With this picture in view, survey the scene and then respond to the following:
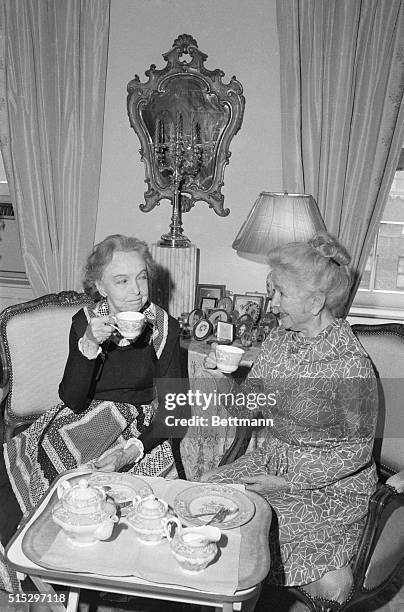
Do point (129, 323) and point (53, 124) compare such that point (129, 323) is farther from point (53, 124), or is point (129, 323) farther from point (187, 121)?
point (53, 124)

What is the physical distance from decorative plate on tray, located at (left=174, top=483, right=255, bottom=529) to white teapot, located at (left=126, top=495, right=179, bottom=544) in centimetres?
8

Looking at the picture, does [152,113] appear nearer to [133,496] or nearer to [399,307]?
[399,307]

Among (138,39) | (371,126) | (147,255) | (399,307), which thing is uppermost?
(138,39)

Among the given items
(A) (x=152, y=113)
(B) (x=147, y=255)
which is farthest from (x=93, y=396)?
(A) (x=152, y=113)

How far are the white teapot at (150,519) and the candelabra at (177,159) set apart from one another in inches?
79.5

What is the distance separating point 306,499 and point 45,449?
97cm

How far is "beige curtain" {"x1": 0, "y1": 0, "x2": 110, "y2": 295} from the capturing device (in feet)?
12.1

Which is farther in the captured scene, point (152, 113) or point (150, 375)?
point (152, 113)

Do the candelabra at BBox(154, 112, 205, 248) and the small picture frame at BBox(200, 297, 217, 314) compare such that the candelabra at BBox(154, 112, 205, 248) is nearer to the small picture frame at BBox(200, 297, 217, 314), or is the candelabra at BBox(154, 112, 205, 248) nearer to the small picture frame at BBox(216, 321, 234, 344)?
the small picture frame at BBox(200, 297, 217, 314)

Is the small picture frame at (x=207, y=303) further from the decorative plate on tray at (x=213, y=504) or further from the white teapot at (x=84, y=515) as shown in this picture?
the white teapot at (x=84, y=515)

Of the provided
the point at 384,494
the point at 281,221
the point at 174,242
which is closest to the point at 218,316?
the point at 174,242

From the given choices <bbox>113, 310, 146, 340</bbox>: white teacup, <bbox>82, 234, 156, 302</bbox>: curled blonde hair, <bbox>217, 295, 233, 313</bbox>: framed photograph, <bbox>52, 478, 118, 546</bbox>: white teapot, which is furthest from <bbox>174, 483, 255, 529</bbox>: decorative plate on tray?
<bbox>217, 295, 233, 313</bbox>: framed photograph

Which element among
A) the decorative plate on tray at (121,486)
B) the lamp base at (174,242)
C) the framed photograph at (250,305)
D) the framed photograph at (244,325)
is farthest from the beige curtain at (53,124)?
the decorative plate on tray at (121,486)

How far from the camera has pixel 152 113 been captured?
3779 millimetres
